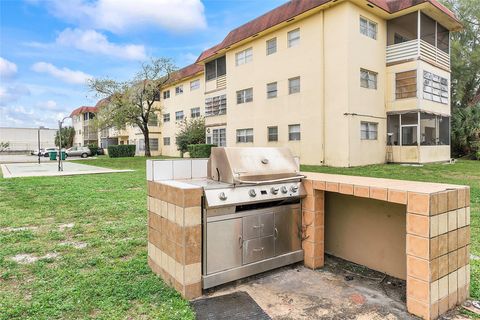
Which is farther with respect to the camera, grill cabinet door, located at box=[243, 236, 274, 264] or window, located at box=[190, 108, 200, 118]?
window, located at box=[190, 108, 200, 118]

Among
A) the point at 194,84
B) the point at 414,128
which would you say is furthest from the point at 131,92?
the point at 414,128

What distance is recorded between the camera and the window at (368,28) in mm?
13906

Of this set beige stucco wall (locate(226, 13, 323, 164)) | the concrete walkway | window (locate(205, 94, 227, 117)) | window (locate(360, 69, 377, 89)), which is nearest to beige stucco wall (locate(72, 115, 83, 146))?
window (locate(205, 94, 227, 117))

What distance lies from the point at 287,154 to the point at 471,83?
2521cm

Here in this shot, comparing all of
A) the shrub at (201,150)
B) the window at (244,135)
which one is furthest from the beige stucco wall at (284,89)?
the shrub at (201,150)

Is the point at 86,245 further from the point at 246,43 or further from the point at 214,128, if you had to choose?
the point at 214,128

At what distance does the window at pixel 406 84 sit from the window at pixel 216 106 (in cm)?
1055

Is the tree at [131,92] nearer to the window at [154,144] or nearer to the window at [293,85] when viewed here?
the window at [154,144]

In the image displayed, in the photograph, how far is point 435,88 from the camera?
1533 cm

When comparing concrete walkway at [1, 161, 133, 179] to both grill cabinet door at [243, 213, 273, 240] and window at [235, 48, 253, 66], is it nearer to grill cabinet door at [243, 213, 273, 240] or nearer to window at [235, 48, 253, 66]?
window at [235, 48, 253, 66]

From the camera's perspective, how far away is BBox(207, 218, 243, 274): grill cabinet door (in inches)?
106

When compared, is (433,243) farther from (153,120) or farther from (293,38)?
(153,120)

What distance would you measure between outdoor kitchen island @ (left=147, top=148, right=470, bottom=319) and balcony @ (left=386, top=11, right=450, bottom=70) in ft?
44.9

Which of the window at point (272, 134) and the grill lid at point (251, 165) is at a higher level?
the window at point (272, 134)
